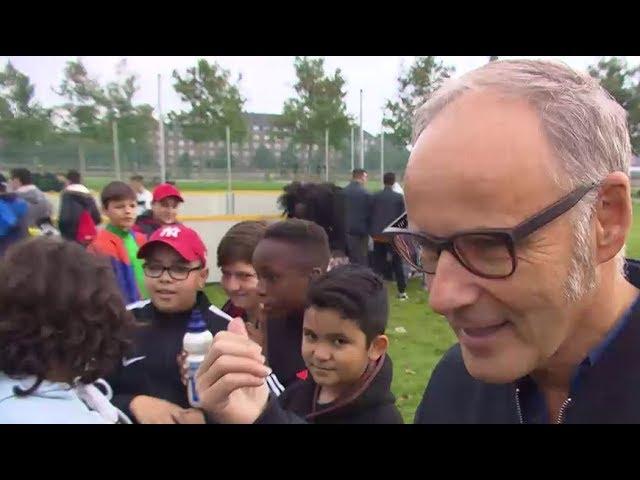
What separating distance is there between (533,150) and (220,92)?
2094 cm

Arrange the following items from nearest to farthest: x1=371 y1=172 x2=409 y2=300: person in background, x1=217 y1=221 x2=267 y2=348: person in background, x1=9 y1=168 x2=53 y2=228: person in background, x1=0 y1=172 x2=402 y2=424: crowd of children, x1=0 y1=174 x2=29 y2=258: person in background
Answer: x1=0 y1=172 x2=402 y2=424: crowd of children
x1=217 y1=221 x2=267 y2=348: person in background
x1=0 y1=174 x2=29 y2=258: person in background
x1=9 y1=168 x2=53 y2=228: person in background
x1=371 y1=172 x2=409 y2=300: person in background

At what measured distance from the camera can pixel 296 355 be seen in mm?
2742

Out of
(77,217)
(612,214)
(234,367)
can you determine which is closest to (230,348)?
(234,367)

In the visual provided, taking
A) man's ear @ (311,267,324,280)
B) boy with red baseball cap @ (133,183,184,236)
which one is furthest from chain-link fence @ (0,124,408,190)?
man's ear @ (311,267,324,280)

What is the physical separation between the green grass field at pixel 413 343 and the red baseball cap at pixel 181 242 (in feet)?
6.69

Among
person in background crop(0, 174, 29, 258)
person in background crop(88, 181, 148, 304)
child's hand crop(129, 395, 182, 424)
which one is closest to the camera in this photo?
child's hand crop(129, 395, 182, 424)

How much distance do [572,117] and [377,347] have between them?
1641 mm

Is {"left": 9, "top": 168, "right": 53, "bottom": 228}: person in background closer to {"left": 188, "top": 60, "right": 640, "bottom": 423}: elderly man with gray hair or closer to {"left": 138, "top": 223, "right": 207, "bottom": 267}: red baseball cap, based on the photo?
{"left": 138, "top": 223, "right": 207, "bottom": 267}: red baseball cap

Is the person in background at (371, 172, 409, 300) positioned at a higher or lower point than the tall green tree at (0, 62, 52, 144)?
lower

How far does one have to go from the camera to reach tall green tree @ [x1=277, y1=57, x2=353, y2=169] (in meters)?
17.5

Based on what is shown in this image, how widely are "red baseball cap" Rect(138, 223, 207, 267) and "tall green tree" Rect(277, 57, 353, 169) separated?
44.3ft

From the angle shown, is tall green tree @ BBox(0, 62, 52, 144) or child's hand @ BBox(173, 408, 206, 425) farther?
tall green tree @ BBox(0, 62, 52, 144)

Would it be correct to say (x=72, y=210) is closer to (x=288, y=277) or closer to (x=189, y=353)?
(x=288, y=277)

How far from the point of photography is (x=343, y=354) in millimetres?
2416
